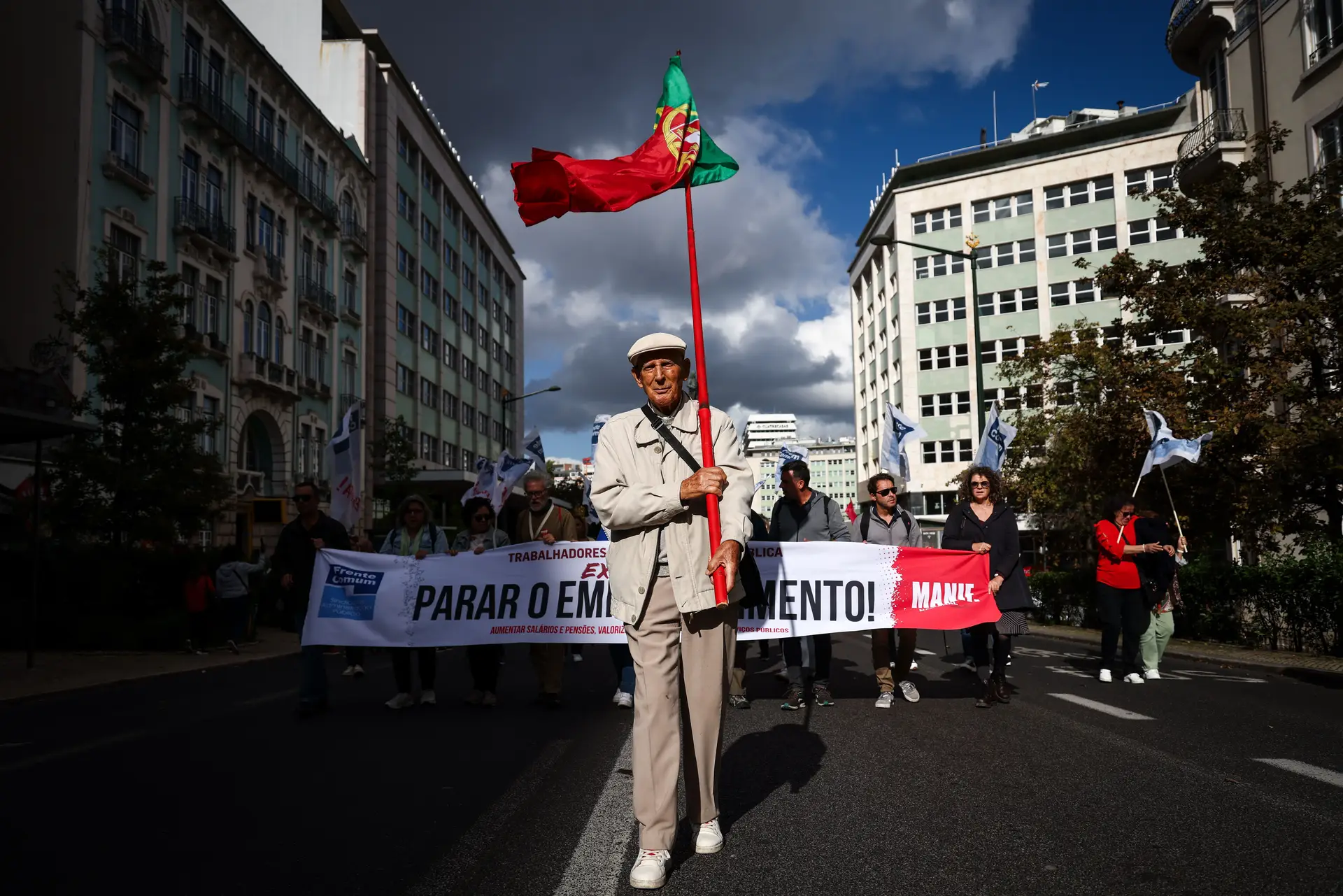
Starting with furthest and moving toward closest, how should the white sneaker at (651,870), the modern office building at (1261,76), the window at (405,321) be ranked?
the window at (405,321) → the modern office building at (1261,76) → the white sneaker at (651,870)

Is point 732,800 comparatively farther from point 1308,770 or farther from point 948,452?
point 948,452

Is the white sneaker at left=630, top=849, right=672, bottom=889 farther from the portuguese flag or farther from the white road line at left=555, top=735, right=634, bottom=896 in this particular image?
the portuguese flag

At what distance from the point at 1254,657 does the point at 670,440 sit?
11.9 meters

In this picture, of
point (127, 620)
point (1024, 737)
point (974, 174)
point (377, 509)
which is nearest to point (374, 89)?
point (377, 509)

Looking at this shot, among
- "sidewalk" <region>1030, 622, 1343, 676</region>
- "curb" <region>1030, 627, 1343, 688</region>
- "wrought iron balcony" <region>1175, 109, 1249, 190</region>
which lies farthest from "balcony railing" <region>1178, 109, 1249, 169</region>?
"curb" <region>1030, 627, 1343, 688</region>

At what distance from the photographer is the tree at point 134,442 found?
1992 cm

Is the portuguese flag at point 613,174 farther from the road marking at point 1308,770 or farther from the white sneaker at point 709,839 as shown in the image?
the road marking at point 1308,770

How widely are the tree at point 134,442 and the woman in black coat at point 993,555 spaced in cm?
1530

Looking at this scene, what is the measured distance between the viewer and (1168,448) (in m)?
16.0

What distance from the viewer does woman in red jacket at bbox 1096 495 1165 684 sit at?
11.0 m

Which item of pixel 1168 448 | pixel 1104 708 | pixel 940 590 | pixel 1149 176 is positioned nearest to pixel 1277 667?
pixel 1168 448

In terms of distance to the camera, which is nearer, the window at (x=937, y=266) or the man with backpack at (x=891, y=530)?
the man with backpack at (x=891, y=530)

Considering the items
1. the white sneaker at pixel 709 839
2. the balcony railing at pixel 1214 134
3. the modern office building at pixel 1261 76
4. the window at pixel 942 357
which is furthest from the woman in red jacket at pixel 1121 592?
the window at pixel 942 357

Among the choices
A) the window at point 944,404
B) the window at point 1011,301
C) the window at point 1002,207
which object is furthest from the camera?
the window at point 944,404
